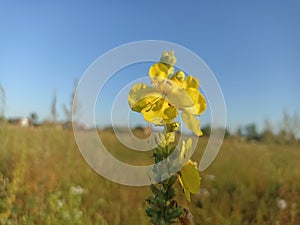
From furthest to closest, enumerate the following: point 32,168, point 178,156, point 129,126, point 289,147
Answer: point 289,147 < point 32,168 < point 129,126 < point 178,156

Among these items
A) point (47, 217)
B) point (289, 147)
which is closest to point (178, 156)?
point (47, 217)

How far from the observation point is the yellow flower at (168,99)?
0.96 meters

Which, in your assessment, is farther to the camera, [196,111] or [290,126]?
[290,126]

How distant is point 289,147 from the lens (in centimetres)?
548

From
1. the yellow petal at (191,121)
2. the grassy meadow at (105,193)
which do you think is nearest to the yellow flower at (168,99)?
the yellow petal at (191,121)

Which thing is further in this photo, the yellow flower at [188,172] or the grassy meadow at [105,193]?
the grassy meadow at [105,193]

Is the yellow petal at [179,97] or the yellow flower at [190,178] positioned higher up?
the yellow petal at [179,97]

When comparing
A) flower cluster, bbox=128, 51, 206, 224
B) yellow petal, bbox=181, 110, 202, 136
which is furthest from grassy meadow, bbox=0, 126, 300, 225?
yellow petal, bbox=181, 110, 202, 136

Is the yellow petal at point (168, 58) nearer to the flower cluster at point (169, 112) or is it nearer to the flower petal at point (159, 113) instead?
the flower cluster at point (169, 112)

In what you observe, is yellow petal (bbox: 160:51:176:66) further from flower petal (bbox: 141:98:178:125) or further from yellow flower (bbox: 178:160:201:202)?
yellow flower (bbox: 178:160:201:202)

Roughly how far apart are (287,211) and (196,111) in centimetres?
230

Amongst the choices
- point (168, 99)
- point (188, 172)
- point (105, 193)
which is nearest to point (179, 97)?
point (168, 99)

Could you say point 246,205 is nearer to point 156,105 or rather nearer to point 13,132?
point 156,105

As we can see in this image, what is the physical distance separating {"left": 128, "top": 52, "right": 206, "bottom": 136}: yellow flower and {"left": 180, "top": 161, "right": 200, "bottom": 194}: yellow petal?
0.32 ft
